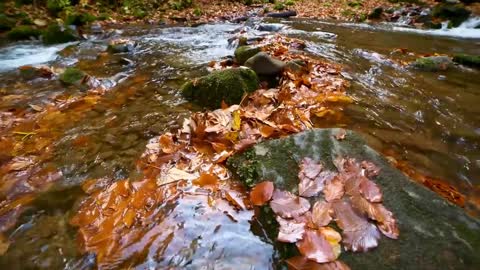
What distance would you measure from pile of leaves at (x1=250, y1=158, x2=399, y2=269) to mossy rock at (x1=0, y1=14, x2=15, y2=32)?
9.99 meters

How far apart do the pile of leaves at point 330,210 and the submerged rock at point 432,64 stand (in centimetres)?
438

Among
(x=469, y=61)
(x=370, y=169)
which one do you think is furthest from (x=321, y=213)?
(x=469, y=61)

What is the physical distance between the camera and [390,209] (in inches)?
83.0

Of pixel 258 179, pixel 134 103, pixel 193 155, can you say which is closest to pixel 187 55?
pixel 134 103

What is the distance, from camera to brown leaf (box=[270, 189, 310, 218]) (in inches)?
86.9

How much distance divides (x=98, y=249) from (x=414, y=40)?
30.1ft

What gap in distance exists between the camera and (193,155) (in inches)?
123

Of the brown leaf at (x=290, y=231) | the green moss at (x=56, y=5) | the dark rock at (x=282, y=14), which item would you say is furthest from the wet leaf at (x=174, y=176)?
the dark rock at (x=282, y=14)

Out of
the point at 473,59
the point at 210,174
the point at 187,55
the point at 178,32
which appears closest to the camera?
the point at 210,174

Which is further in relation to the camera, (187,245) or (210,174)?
(210,174)

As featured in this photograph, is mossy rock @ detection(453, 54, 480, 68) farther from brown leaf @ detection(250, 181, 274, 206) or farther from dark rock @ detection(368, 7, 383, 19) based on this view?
dark rock @ detection(368, 7, 383, 19)

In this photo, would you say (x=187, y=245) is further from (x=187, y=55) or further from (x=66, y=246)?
(x=187, y=55)

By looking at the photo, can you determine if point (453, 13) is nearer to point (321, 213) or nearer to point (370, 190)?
point (370, 190)

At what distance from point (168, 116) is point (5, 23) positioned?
8116 millimetres
